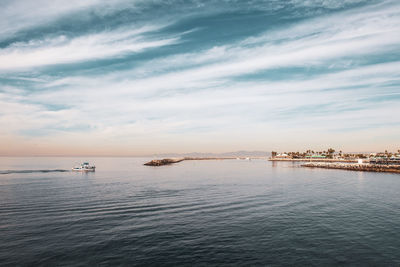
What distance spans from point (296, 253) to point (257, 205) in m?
17.5

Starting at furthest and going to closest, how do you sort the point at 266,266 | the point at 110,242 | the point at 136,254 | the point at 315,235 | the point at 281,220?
the point at 281,220
the point at 315,235
the point at 110,242
the point at 136,254
the point at 266,266

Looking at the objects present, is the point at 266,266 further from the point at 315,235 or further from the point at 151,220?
the point at 151,220

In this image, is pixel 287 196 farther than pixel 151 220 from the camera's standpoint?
Yes

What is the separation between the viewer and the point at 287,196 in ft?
144

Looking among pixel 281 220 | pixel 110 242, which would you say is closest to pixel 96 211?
pixel 110 242

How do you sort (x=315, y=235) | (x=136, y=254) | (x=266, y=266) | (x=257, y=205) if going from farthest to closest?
(x=257, y=205)
(x=315, y=235)
(x=136, y=254)
(x=266, y=266)

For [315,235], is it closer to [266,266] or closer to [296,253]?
[296,253]

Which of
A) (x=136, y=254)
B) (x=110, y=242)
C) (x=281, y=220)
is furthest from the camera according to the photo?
(x=281, y=220)

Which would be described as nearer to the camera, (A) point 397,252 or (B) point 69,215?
(A) point 397,252

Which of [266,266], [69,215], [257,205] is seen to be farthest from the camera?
[257,205]

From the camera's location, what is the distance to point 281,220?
27.8 metres

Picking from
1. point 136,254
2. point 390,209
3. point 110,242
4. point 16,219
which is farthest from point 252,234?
point 16,219

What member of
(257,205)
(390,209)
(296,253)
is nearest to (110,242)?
(296,253)

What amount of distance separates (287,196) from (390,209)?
14878mm
